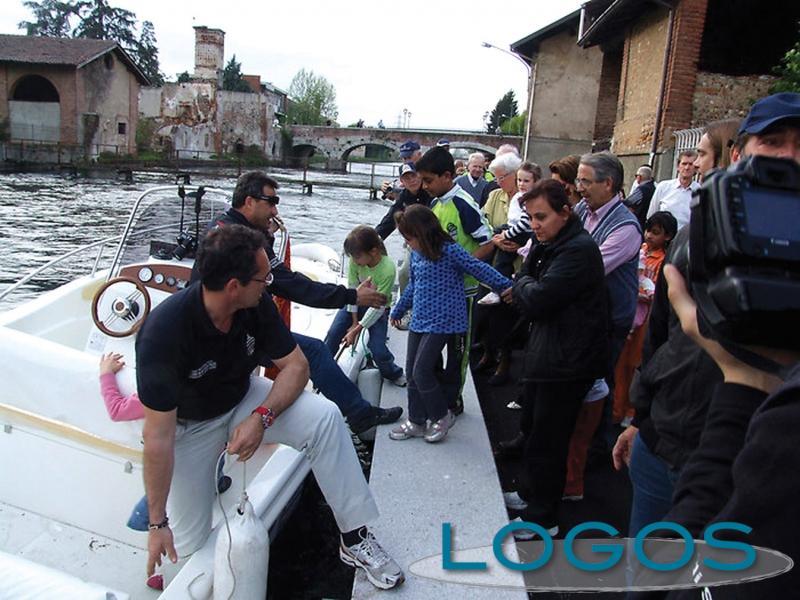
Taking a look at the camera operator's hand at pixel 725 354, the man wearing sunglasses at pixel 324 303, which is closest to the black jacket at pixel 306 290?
the man wearing sunglasses at pixel 324 303

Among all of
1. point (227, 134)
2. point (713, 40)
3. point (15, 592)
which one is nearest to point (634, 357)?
point (15, 592)

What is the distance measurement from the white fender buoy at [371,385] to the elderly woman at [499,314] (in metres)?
1.05

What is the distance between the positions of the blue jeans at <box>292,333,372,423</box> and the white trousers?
1.01 m

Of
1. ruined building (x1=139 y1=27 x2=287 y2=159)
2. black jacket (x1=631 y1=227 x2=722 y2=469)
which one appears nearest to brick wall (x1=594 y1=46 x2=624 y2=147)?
black jacket (x1=631 y1=227 x2=722 y2=469)

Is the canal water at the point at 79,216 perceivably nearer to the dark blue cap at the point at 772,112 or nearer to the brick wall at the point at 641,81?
the brick wall at the point at 641,81

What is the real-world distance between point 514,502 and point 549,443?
550mm

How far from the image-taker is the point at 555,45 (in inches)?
806

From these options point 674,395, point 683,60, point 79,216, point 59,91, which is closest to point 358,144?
point 59,91

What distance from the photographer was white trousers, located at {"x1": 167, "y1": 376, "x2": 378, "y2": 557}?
2.58m

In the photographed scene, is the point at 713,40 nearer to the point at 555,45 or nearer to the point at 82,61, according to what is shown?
the point at 555,45

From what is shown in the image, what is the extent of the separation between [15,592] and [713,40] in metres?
15.3

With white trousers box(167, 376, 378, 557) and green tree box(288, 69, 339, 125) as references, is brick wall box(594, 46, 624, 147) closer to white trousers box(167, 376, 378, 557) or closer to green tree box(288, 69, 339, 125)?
white trousers box(167, 376, 378, 557)

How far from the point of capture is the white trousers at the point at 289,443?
8.45 ft

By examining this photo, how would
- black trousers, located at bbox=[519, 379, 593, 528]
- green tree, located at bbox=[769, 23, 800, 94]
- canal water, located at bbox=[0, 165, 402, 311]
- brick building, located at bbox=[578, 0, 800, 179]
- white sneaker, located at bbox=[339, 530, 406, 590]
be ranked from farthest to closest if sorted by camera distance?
canal water, located at bbox=[0, 165, 402, 311]
brick building, located at bbox=[578, 0, 800, 179]
green tree, located at bbox=[769, 23, 800, 94]
black trousers, located at bbox=[519, 379, 593, 528]
white sneaker, located at bbox=[339, 530, 406, 590]
